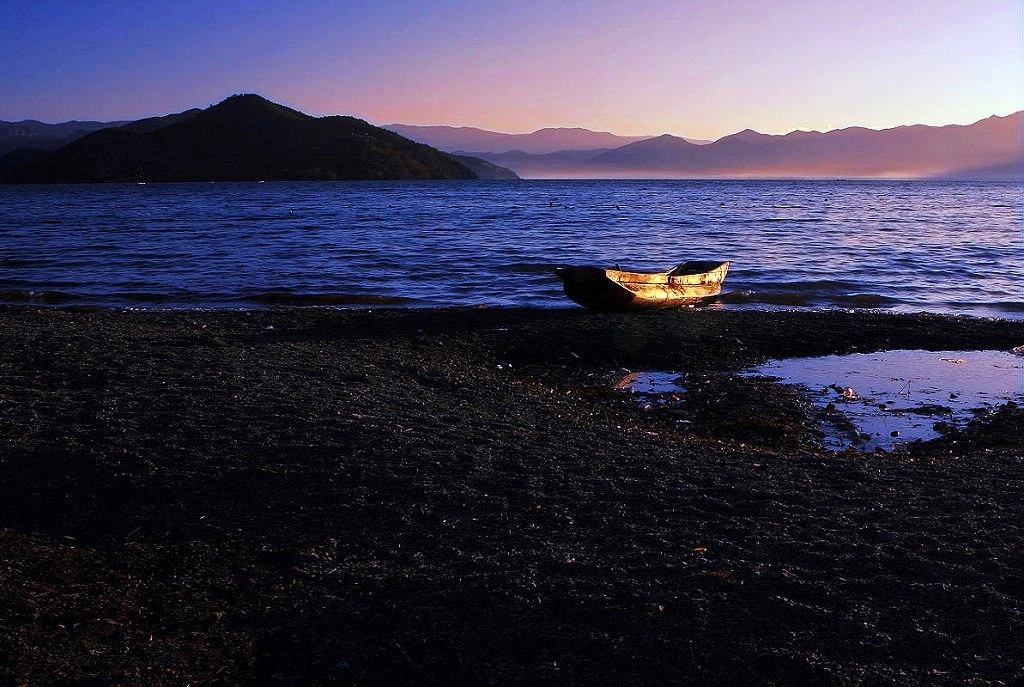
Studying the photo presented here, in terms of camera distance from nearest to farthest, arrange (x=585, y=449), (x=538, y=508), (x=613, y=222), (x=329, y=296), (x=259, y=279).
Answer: (x=538, y=508) → (x=585, y=449) → (x=329, y=296) → (x=259, y=279) → (x=613, y=222)

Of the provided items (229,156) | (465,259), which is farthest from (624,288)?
(229,156)

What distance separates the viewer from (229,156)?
6634 inches

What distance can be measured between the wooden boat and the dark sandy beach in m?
6.01

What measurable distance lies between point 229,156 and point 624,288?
170 meters

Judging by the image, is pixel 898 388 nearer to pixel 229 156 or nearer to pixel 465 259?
pixel 465 259

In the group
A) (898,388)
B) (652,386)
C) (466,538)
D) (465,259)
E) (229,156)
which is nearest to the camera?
(466,538)

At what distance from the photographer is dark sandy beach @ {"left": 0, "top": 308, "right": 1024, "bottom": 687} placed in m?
3.61

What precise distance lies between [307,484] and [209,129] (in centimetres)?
19814

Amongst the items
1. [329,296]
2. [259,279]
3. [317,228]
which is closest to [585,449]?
[329,296]

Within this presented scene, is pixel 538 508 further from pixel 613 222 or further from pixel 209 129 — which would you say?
pixel 209 129

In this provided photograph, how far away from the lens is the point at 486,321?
1530cm

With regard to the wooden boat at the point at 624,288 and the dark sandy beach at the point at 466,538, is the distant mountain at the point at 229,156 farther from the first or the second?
the dark sandy beach at the point at 466,538

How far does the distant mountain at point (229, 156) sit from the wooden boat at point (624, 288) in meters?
152

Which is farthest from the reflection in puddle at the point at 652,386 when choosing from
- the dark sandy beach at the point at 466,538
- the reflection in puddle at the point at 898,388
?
the reflection in puddle at the point at 898,388
